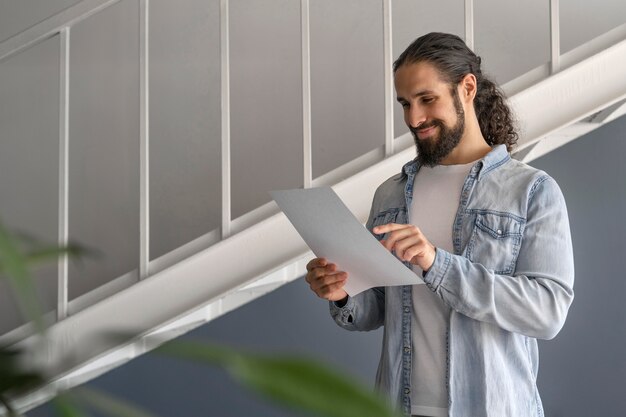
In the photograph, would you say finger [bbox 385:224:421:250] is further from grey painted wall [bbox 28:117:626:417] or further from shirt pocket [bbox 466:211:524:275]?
grey painted wall [bbox 28:117:626:417]

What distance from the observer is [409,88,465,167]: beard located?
1423 mm

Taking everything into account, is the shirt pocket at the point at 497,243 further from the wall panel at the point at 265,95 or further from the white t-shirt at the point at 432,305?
the wall panel at the point at 265,95

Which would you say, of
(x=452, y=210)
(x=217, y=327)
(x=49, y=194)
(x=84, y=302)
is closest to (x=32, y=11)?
(x=49, y=194)

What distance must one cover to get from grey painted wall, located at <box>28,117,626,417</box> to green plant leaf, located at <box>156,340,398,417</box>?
287 centimetres

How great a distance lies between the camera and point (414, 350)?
1.33 m

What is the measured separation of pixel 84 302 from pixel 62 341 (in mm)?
131

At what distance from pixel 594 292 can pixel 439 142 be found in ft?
6.09

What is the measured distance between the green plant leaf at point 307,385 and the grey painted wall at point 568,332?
9.41 ft

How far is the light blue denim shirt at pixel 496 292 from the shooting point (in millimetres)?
1249

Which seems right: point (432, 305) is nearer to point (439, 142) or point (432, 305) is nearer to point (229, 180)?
point (439, 142)

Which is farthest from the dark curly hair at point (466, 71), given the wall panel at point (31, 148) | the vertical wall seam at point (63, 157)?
the wall panel at point (31, 148)

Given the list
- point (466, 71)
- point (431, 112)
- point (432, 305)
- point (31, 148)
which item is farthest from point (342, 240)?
point (31, 148)

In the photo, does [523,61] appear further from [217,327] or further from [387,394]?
[387,394]

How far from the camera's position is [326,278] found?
134cm
